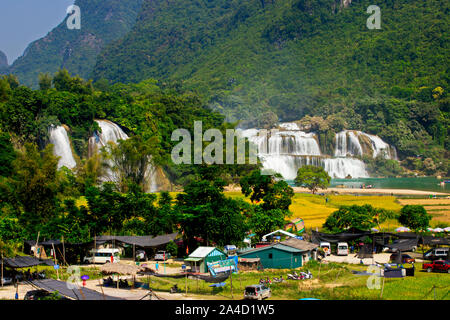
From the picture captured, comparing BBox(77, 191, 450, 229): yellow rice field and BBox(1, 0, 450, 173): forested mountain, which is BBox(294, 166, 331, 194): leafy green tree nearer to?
BBox(77, 191, 450, 229): yellow rice field

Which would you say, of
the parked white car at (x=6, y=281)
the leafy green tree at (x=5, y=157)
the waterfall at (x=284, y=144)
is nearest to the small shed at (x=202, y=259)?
the parked white car at (x=6, y=281)

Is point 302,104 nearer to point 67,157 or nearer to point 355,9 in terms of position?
point 355,9

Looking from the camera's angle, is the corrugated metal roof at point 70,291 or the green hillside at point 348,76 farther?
the green hillside at point 348,76

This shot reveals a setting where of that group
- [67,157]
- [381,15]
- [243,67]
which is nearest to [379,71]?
[381,15]

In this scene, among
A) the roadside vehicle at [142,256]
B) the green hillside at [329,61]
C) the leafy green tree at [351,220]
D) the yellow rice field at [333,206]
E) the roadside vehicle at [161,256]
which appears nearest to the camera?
the roadside vehicle at [142,256]

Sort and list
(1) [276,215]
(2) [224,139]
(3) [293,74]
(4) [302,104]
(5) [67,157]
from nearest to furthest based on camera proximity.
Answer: (1) [276,215] < (5) [67,157] < (2) [224,139] < (4) [302,104] < (3) [293,74]

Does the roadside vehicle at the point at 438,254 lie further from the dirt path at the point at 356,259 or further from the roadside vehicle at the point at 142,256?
the roadside vehicle at the point at 142,256
